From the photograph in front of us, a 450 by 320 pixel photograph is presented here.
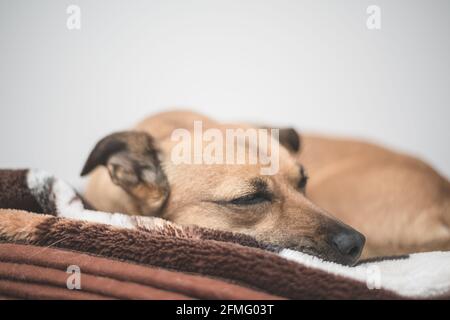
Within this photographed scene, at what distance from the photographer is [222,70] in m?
3.18

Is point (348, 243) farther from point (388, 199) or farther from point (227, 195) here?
point (388, 199)

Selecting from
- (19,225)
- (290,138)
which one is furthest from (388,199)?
(19,225)

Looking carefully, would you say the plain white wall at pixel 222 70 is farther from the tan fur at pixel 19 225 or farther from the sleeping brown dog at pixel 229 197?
the tan fur at pixel 19 225

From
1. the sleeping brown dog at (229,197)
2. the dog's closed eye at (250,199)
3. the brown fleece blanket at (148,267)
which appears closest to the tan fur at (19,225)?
the brown fleece blanket at (148,267)

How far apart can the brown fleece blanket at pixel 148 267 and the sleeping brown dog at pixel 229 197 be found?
0.28m

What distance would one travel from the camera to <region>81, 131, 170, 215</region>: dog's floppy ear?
1.74 m

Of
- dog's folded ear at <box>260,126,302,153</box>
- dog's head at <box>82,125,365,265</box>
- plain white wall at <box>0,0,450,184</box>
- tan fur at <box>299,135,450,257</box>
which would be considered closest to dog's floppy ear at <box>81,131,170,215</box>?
dog's head at <box>82,125,365,265</box>

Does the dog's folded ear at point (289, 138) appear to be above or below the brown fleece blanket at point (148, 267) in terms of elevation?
above

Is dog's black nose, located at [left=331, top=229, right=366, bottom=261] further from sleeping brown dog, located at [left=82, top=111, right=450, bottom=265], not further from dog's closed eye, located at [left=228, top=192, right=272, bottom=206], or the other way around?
dog's closed eye, located at [left=228, top=192, right=272, bottom=206]

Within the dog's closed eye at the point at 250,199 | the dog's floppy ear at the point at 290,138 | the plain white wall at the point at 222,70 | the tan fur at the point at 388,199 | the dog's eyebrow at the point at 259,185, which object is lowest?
the tan fur at the point at 388,199

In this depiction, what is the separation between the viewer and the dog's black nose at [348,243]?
1371 millimetres

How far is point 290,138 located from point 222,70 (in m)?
1.22

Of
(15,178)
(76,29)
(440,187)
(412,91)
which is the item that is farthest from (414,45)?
(15,178)

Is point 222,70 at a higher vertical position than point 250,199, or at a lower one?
higher
